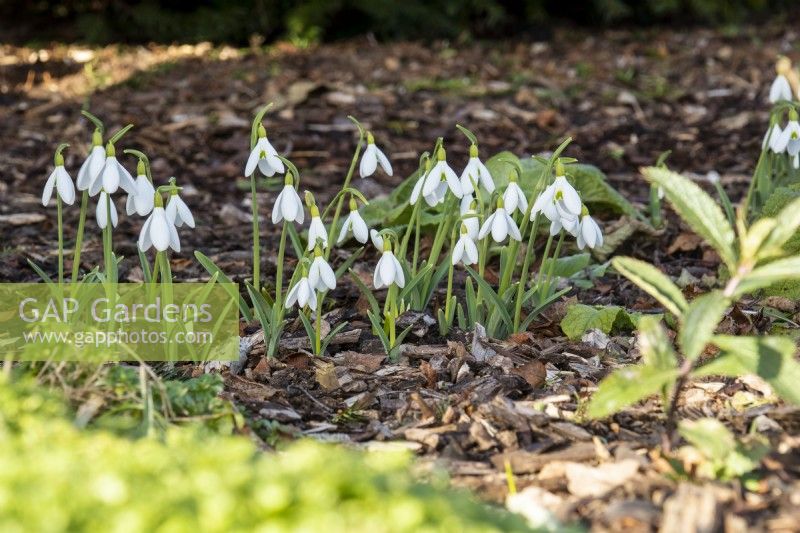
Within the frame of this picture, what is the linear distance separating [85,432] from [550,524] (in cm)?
93

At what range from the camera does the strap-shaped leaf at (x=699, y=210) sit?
215 centimetres

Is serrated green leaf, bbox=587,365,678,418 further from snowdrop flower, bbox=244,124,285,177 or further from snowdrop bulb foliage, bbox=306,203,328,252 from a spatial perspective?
snowdrop flower, bbox=244,124,285,177

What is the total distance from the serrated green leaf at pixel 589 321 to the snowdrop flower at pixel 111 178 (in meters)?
1.30

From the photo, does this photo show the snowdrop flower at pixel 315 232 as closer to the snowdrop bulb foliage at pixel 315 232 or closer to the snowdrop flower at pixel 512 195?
the snowdrop bulb foliage at pixel 315 232

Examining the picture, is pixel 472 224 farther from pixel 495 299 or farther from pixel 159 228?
pixel 159 228

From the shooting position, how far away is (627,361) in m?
2.88

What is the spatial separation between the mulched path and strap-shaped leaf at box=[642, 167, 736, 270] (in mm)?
432

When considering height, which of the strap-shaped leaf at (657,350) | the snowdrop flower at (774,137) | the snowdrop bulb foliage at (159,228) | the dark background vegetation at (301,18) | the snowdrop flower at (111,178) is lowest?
the strap-shaped leaf at (657,350)

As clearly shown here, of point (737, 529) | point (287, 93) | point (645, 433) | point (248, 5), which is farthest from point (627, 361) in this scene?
point (248, 5)

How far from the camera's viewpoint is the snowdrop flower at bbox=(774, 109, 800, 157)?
3363mm

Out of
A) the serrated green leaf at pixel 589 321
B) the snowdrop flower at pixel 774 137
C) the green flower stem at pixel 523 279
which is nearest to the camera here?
the green flower stem at pixel 523 279

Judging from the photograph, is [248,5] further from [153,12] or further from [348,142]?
[348,142]

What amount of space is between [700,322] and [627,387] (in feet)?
0.63

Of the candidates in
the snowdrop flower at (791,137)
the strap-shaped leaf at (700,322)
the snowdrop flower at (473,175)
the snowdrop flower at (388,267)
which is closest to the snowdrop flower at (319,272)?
the snowdrop flower at (388,267)
